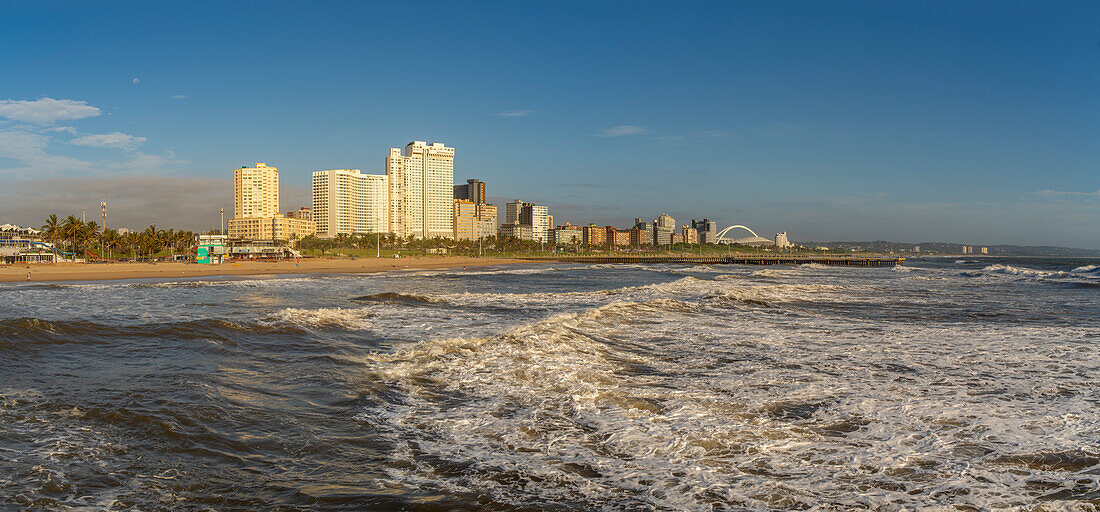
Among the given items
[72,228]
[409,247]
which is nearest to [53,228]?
[72,228]

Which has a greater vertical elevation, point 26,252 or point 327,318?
point 26,252

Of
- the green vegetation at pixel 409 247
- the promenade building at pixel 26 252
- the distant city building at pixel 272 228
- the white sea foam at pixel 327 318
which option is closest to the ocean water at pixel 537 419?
the white sea foam at pixel 327 318

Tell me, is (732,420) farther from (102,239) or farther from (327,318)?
(102,239)

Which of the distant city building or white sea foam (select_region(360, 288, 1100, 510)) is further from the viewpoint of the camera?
the distant city building

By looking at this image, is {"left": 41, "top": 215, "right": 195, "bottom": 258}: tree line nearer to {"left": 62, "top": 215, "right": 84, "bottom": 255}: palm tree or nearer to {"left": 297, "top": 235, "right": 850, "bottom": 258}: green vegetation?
{"left": 62, "top": 215, "right": 84, "bottom": 255}: palm tree

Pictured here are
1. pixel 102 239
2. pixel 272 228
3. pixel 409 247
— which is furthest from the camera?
pixel 272 228

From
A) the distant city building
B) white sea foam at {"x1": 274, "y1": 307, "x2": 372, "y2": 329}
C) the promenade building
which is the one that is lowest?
white sea foam at {"x1": 274, "y1": 307, "x2": 372, "y2": 329}

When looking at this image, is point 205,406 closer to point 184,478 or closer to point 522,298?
point 184,478

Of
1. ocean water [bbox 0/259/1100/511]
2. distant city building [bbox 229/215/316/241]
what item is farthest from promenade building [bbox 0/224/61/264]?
distant city building [bbox 229/215/316/241]

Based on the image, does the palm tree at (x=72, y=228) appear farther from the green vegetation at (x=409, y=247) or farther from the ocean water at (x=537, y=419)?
the ocean water at (x=537, y=419)
